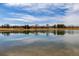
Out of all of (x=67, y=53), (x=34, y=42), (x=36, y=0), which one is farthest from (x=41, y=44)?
(x=36, y=0)

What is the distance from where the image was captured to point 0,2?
A: 3164mm

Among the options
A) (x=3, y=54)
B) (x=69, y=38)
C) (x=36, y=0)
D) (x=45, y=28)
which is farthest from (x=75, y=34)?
(x=3, y=54)

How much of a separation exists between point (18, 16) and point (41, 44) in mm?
481

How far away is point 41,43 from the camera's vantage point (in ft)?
10.5

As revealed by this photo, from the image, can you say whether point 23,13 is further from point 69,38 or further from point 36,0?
point 69,38

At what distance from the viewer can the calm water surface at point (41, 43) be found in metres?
3.17

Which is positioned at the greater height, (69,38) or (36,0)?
(36,0)

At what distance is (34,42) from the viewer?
3197 millimetres

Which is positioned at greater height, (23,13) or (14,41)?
(23,13)

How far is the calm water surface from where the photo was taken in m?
3.17

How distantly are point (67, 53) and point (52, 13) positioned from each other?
561 mm

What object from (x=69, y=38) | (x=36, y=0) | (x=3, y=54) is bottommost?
(x=3, y=54)

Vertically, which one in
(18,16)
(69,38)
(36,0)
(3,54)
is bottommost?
(3,54)

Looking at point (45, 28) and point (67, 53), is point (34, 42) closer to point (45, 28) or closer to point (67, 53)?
point (45, 28)
